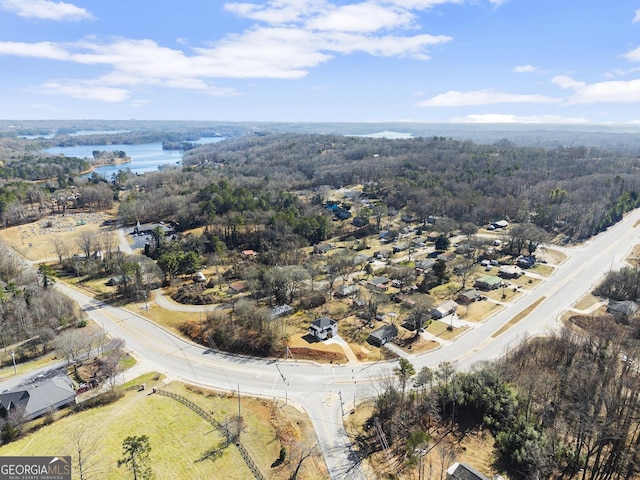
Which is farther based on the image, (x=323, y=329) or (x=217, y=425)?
(x=323, y=329)

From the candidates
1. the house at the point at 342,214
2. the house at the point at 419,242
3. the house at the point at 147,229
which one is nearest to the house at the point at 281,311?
the house at the point at 419,242

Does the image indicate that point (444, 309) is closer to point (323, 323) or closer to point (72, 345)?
point (323, 323)

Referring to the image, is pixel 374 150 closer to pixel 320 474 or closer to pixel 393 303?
pixel 393 303

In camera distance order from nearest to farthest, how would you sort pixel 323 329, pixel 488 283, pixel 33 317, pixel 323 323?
pixel 323 329, pixel 323 323, pixel 33 317, pixel 488 283

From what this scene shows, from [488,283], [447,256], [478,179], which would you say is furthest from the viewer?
[478,179]

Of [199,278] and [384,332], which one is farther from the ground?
[199,278]

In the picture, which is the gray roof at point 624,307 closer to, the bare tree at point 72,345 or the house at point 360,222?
the house at point 360,222

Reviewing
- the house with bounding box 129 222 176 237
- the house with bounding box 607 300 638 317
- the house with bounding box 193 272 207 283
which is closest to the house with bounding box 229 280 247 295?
the house with bounding box 193 272 207 283

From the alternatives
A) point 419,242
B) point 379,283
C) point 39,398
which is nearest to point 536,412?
point 379,283
